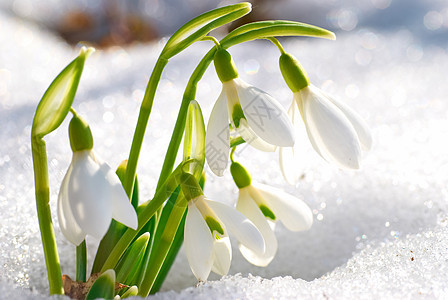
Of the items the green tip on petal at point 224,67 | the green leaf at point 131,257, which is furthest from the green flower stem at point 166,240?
the green tip on petal at point 224,67

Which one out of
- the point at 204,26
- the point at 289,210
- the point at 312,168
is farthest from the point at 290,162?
the point at 312,168

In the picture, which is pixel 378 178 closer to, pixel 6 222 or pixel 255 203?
pixel 255 203

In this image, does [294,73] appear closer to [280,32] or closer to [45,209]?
[280,32]

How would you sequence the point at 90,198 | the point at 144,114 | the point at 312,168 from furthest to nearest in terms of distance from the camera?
the point at 312,168 < the point at 144,114 < the point at 90,198

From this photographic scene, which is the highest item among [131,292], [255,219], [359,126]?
[359,126]

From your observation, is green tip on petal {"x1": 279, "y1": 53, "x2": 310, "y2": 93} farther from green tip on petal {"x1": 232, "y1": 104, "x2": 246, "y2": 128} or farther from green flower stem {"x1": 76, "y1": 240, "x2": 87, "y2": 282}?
green flower stem {"x1": 76, "y1": 240, "x2": 87, "y2": 282}
